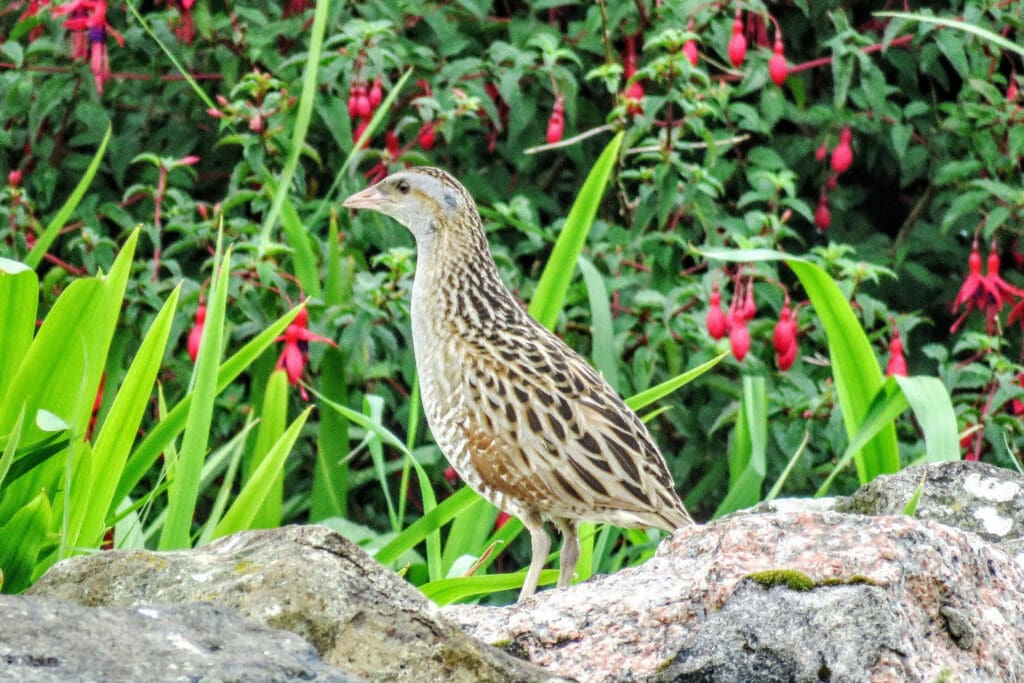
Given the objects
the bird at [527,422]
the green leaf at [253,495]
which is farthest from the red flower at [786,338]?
the green leaf at [253,495]

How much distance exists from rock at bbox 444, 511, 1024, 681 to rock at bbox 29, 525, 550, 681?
225 millimetres

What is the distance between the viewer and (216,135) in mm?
6160

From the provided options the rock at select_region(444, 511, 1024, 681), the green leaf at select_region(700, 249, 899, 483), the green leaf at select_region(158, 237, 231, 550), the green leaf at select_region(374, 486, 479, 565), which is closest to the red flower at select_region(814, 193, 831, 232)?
the green leaf at select_region(700, 249, 899, 483)

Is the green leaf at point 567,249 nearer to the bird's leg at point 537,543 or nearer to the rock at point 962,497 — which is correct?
the bird's leg at point 537,543

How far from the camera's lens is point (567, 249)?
432 cm

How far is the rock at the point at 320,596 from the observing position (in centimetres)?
233

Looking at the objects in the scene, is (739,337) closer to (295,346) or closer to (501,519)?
(501,519)

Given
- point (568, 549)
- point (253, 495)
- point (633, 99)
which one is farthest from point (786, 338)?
point (253, 495)

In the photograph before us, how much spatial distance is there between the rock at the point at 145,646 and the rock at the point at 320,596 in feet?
0.40

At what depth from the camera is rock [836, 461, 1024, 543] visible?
3.15 m

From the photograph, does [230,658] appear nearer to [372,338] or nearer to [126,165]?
[372,338]

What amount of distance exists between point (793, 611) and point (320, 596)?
0.69 m

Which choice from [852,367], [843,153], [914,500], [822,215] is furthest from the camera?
[822,215]

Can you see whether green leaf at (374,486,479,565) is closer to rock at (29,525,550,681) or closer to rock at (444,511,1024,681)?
rock at (444,511,1024,681)
